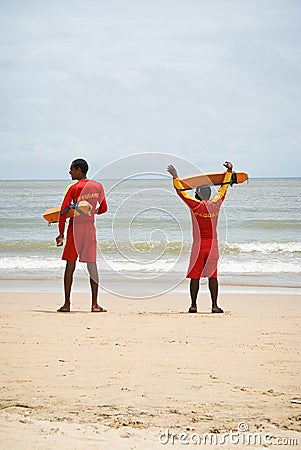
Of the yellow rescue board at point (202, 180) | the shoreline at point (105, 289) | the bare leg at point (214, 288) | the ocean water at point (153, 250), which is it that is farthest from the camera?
the ocean water at point (153, 250)

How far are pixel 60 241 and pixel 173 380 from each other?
2928 millimetres

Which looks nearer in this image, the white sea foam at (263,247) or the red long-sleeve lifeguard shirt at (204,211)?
the red long-sleeve lifeguard shirt at (204,211)

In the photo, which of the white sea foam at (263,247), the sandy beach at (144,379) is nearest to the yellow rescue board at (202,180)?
the sandy beach at (144,379)

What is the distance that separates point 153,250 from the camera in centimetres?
1689

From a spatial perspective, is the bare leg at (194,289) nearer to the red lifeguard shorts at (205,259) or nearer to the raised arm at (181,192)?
the red lifeguard shorts at (205,259)

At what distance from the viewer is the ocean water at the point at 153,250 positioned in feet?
35.9

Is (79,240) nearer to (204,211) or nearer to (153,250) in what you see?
(204,211)

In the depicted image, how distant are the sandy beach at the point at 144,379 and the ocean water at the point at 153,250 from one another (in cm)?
198

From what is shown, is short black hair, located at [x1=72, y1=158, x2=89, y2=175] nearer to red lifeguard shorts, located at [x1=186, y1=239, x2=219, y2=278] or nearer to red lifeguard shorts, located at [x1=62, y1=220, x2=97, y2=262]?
red lifeguard shorts, located at [x1=62, y1=220, x2=97, y2=262]

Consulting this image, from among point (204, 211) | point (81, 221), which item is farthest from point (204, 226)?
point (81, 221)

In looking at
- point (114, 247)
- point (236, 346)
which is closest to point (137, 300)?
point (236, 346)

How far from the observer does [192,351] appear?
5.11 meters

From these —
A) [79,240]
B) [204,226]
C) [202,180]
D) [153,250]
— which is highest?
[202,180]

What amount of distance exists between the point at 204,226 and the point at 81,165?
58.4 inches
